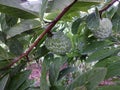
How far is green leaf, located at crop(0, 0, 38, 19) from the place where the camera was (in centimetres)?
69

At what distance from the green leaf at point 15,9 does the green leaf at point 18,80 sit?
0.62ft

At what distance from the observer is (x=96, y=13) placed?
80cm

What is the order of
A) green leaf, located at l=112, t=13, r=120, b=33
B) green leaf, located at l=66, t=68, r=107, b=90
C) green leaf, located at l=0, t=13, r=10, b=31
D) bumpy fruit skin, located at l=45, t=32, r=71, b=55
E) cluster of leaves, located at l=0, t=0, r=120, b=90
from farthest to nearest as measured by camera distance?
green leaf, located at l=112, t=13, r=120, b=33, green leaf, located at l=0, t=13, r=10, b=31, bumpy fruit skin, located at l=45, t=32, r=71, b=55, cluster of leaves, located at l=0, t=0, r=120, b=90, green leaf, located at l=66, t=68, r=107, b=90

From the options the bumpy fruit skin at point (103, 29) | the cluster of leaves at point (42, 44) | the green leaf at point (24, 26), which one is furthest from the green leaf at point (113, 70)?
the green leaf at point (24, 26)

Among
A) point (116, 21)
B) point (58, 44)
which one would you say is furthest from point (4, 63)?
point (116, 21)

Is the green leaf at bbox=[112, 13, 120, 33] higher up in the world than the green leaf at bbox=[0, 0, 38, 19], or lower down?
lower down

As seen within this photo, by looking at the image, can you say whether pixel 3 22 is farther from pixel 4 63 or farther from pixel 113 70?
pixel 113 70

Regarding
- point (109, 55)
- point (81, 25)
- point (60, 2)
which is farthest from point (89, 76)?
point (81, 25)

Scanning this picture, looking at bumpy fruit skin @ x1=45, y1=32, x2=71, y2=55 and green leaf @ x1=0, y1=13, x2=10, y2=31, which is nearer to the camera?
bumpy fruit skin @ x1=45, y1=32, x2=71, y2=55

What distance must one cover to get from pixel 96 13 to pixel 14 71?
32cm

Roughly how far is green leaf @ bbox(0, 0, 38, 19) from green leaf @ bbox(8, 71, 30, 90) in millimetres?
189

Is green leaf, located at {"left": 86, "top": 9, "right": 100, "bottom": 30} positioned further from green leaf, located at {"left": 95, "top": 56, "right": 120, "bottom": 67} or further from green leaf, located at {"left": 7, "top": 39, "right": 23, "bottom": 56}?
green leaf, located at {"left": 7, "top": 39, "right": 23, "bottom": 56}

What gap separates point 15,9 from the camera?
720mm

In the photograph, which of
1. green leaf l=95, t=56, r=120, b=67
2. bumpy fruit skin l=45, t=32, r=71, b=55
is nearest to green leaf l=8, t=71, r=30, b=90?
bumpy fruit skin l=45, t=32, r=71, b=55
